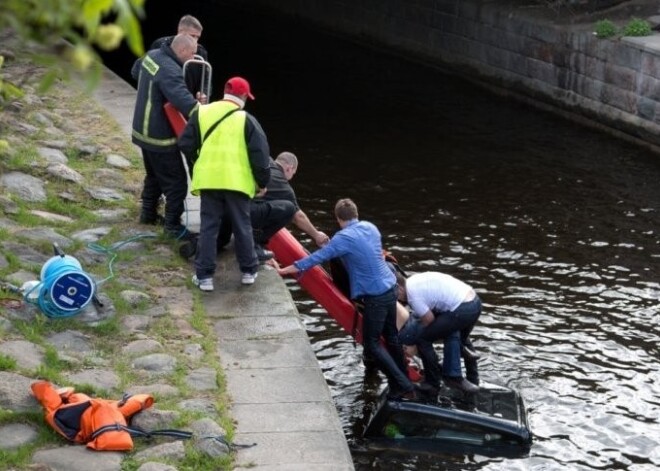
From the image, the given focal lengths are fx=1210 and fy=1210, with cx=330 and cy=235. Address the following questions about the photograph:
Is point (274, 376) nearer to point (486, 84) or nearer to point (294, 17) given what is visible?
point (486, 84)

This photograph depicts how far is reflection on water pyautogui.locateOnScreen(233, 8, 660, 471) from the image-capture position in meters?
9.97

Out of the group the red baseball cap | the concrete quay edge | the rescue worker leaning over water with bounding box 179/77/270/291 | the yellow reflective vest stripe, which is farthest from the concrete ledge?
the red baseball cap

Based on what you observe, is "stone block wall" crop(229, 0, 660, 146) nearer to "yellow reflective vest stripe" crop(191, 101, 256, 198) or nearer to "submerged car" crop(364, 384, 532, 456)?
"submerged car" crop(364, 384, 532, 456)

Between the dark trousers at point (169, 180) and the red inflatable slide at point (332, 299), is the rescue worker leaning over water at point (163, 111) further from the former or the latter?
the red inflatable slide at point (332, 299)

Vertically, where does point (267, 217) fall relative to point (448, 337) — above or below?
above

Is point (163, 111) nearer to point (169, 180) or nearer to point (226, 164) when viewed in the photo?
point (169, 180)

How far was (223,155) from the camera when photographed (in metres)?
9.62

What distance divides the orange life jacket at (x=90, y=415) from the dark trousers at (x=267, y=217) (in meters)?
2.68

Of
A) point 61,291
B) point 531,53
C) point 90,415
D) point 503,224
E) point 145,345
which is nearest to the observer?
point 90,415

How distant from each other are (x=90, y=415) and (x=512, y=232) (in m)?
8.06

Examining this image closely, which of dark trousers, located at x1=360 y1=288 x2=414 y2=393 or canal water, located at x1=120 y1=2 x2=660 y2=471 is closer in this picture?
dark trousers, located at x1=360 y1=288 x2=414 y2=393

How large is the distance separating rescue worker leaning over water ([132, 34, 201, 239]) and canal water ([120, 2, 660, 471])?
197 cm

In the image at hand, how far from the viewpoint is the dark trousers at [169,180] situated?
427 inches

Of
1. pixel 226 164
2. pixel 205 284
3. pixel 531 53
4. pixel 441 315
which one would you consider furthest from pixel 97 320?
pixel 531 53
